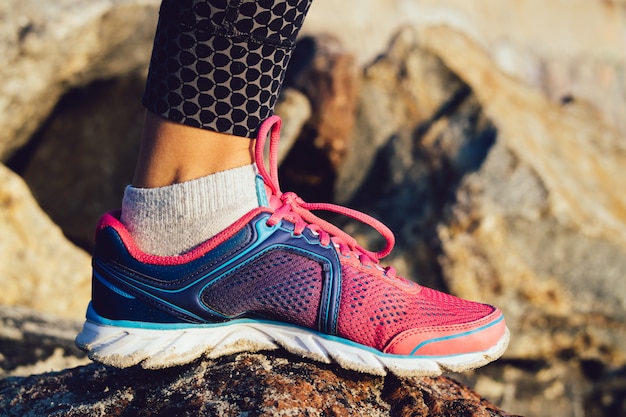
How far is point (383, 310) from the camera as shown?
1477mm

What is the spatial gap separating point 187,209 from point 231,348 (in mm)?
382

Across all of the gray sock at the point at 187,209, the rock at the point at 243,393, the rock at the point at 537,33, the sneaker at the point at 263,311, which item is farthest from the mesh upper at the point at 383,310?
the rock at the point at 537,33

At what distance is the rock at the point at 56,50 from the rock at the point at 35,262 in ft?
2.91

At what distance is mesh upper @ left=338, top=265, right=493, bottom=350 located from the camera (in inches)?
57.3

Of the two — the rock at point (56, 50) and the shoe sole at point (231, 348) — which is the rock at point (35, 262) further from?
the shoe sole at point (231, 348)

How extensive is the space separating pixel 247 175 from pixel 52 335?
4.20ft

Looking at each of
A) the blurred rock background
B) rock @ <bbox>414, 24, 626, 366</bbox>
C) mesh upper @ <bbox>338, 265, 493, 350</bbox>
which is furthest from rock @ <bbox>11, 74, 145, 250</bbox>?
mesh upper @ <bbox>338, 265, 493, 350</bbox>

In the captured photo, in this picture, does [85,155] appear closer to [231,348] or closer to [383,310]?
[231,348]

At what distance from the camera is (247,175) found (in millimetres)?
1470

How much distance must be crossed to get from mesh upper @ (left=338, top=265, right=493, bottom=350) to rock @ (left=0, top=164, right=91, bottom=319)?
6.48ft

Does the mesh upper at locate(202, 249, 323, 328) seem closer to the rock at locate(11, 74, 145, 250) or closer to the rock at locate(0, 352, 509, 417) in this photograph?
the rock at locate(0, 352, 509, 417)

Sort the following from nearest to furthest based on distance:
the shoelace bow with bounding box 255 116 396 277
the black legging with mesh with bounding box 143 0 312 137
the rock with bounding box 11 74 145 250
Result: the black legging with mesh with bounding box 143 0 312 137 → the shoelace bow with bounding box 255 116 396 277 → the rock with bounding box 11 74 145 250

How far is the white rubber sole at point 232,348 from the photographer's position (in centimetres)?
142

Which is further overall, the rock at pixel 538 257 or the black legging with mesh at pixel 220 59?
the rock at pixel 538 257
